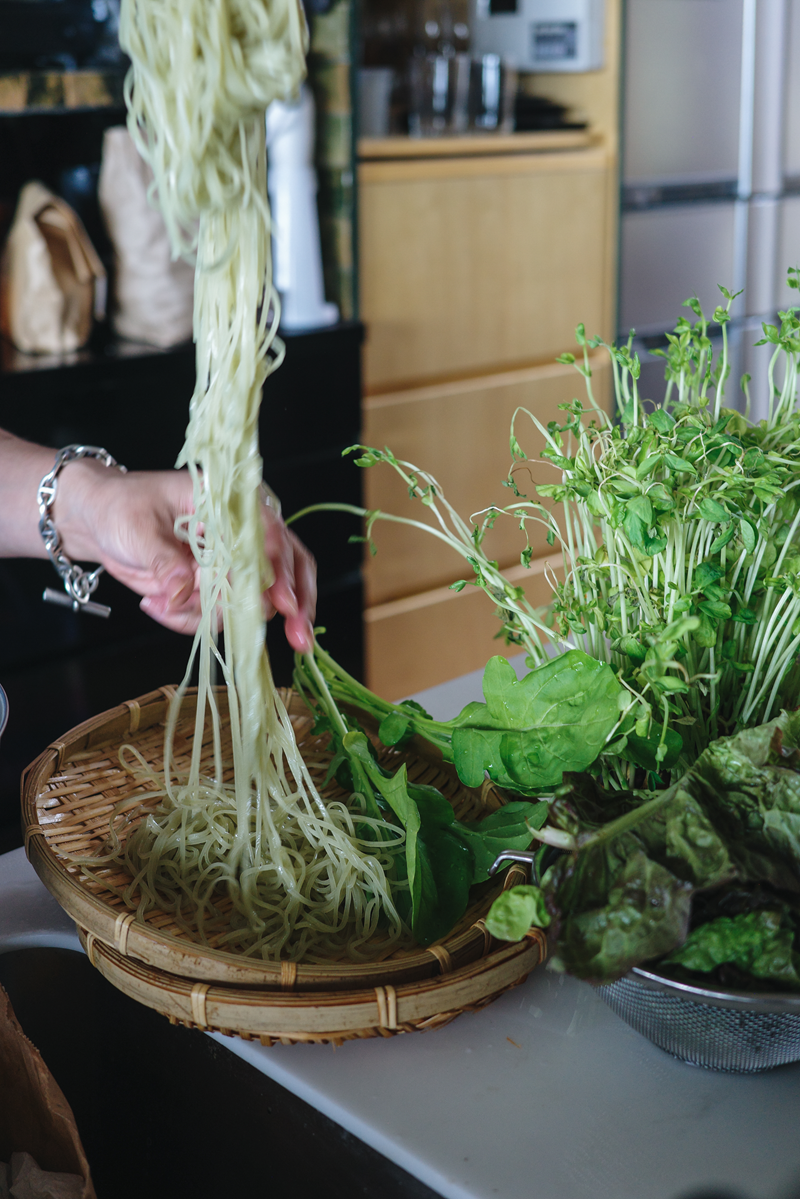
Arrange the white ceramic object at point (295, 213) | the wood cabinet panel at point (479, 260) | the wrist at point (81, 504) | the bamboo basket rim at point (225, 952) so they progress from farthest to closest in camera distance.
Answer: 1. the wood cabinet panel at point (479, 260)
2. the white ceramic object at point (295, 213)
3. the wrist at point (81, 504)
4. the bamboo basket rim at point (225, 952)

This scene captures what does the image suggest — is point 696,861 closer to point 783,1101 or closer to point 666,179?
point 783,1101

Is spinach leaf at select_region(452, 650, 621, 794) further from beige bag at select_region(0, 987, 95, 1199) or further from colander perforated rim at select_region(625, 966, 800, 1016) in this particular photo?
beige bag at select_region(0, 987, 95, 1199)

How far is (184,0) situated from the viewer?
0.68 m

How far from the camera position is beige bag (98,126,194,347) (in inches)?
79.8

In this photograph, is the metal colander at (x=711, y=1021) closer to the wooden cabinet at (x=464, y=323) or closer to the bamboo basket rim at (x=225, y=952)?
the bamboo basket rim at (x=225, y=952)

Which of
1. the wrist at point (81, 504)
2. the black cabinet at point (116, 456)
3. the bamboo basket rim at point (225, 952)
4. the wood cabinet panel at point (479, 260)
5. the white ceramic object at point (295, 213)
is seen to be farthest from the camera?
the wood cabinet panel at point (479, 260)

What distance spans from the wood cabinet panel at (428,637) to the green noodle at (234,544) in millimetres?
1721

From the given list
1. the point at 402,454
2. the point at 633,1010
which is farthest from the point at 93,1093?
the point at 402,454

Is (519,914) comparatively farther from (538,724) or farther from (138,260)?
(138,260)

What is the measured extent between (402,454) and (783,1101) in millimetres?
2075

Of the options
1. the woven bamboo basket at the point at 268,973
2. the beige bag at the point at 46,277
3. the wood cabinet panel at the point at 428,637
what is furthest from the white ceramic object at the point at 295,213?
the woven bamboo basket at the point at 268,973

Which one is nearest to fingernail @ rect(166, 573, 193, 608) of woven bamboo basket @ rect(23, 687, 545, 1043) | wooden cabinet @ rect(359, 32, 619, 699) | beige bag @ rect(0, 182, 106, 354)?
woven bamboo basket @ rect(23, 687, 545, 1043)

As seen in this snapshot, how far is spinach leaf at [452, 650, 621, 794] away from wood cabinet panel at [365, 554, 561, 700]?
72.1 inches

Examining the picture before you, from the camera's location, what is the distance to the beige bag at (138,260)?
6.65 feet
